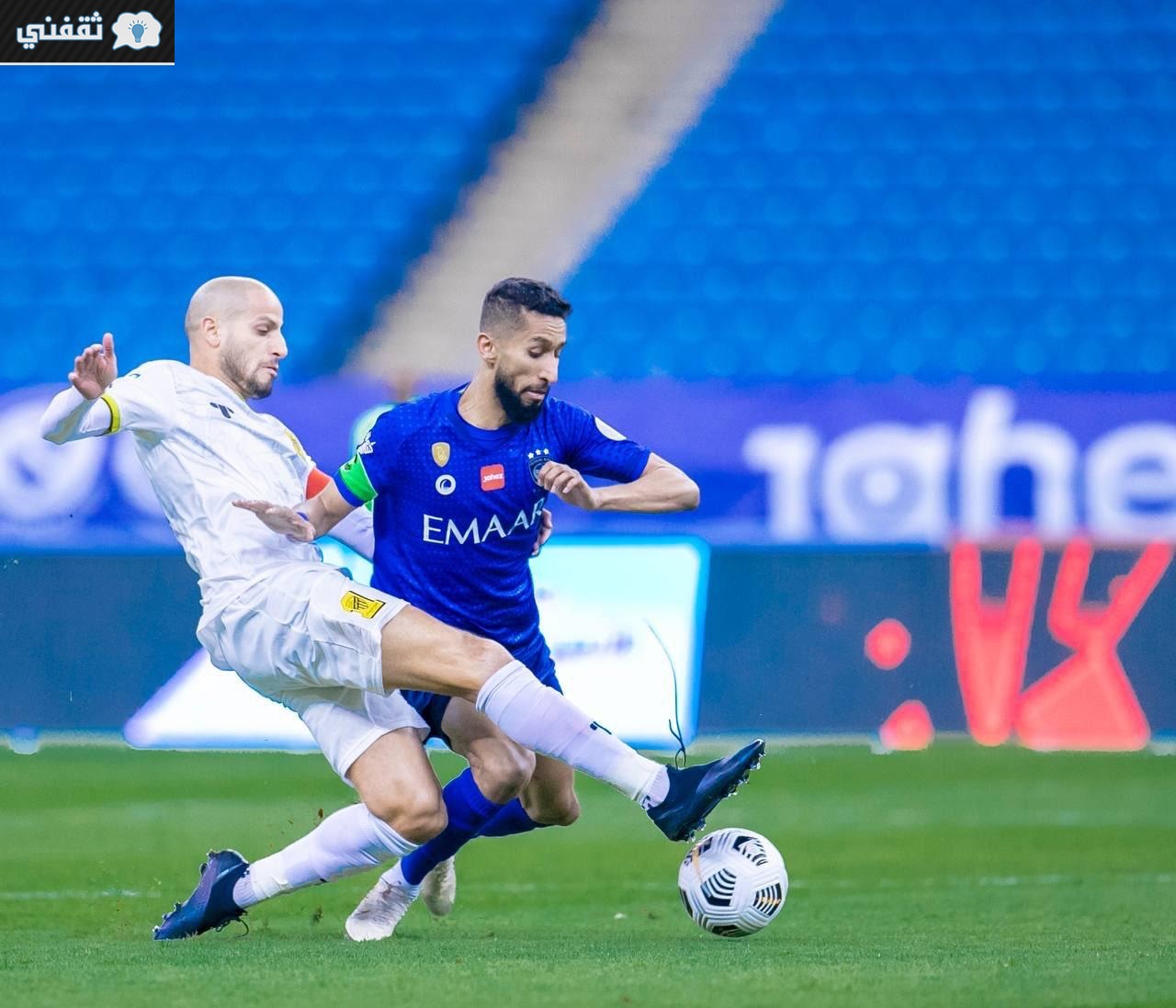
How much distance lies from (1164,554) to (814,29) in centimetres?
515

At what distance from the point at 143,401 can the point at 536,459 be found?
0.96 meters

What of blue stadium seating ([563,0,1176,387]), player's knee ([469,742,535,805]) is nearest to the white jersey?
player's knee ([469,742,535,805])

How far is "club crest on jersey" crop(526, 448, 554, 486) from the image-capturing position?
185 inches

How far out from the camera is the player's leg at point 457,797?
4.78 meters

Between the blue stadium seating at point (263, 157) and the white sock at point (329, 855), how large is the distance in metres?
8.23

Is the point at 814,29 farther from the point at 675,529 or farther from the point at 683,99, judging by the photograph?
the point at 675,529

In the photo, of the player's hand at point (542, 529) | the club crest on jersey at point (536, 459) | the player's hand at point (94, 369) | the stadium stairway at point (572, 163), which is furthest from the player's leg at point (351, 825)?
the stadium stairway at point (572, 163)

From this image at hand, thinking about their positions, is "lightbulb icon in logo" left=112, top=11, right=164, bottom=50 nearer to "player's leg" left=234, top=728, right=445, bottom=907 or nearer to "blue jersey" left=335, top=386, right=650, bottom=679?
"blue jersey" left=335, top=386, right=650, bottom=679

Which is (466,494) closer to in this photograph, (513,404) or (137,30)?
(513,404)

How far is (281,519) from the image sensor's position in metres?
4.52

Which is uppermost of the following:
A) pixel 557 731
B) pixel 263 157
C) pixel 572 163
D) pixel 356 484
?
pixel 263 157

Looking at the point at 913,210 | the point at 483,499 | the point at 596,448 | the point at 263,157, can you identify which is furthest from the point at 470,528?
the point at 263,157

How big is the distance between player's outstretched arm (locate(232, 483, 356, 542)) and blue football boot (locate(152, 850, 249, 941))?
0.81m

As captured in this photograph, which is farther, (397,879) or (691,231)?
(691,231)
